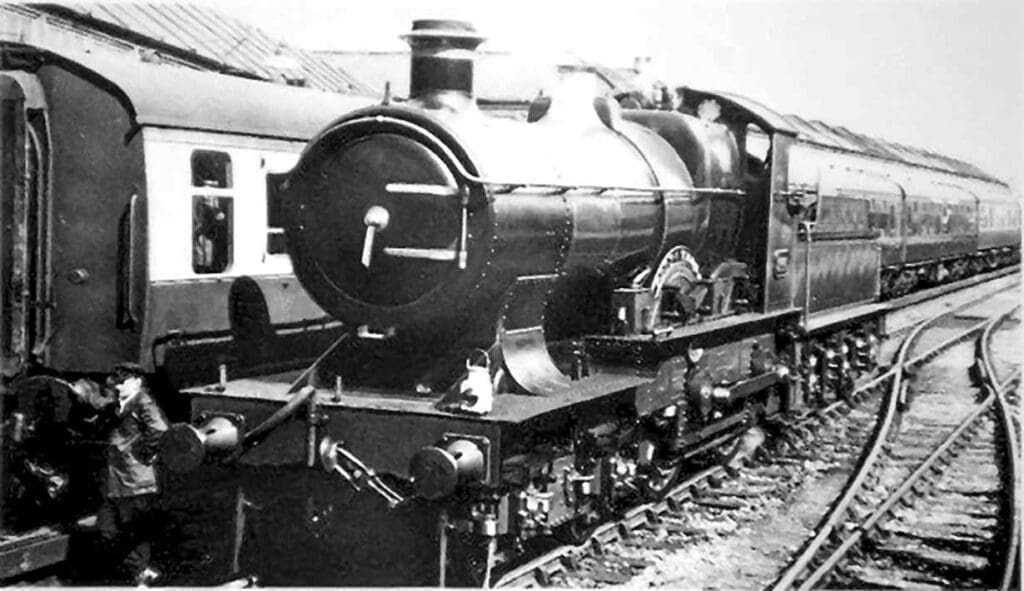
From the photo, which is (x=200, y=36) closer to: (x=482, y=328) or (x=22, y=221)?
(x=22, y=221)

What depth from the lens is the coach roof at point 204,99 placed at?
22.5 ft

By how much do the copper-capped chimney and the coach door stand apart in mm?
2453

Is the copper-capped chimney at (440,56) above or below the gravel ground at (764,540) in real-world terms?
above

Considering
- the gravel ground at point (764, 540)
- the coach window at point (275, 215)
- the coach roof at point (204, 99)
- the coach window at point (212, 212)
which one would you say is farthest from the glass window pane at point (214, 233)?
the gravel ground at point (764, 540)

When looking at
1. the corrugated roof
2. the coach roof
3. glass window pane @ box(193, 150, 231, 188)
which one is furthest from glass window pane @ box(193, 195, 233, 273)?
the corrugated roof

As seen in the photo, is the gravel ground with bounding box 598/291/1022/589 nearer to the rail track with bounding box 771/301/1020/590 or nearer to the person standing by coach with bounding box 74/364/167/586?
the rail track with bounding box 771/301/1020/590

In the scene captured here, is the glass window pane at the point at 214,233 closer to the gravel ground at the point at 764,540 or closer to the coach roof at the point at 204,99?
→ the coach roof at the point at 204,99

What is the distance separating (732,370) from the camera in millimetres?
8125

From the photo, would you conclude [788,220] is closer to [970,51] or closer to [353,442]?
[970,51]

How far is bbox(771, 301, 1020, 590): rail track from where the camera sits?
6.46 meters

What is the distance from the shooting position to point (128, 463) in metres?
6.47

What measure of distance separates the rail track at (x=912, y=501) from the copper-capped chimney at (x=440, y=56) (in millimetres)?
3088

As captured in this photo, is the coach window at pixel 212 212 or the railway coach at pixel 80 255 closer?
the railway coach at pixel 80 255

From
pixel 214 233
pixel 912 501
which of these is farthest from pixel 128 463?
pixel 912 501
